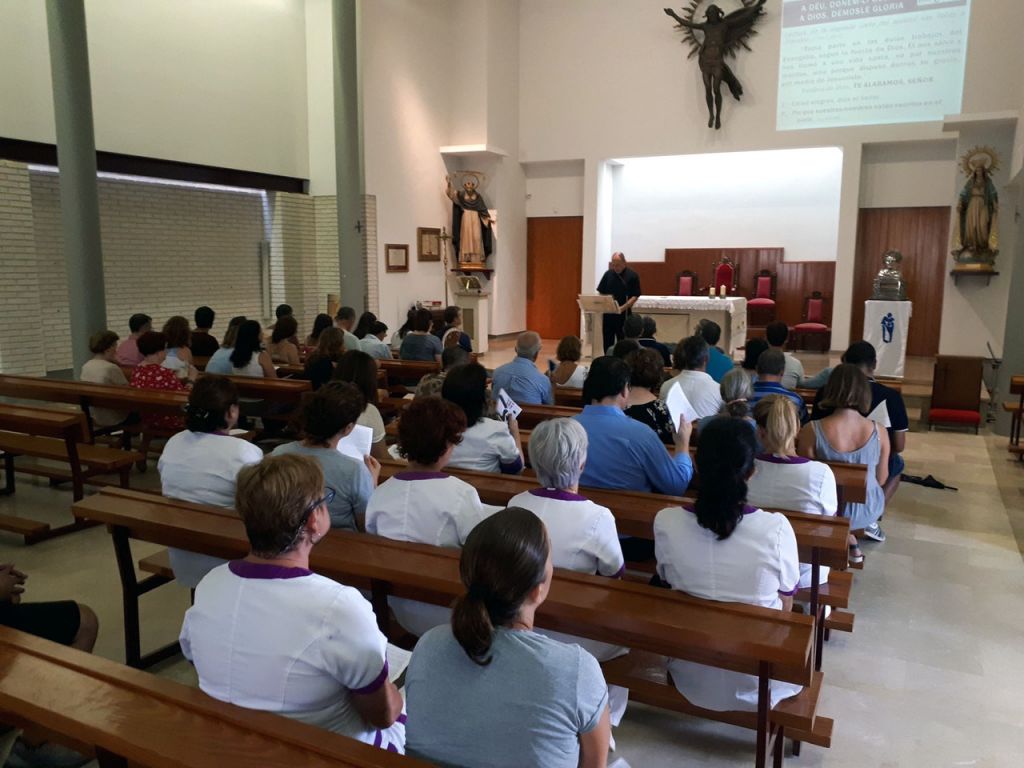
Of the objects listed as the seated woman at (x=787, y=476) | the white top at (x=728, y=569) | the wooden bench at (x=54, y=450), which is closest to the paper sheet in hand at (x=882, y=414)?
the seated woman at (x=787, y=476)

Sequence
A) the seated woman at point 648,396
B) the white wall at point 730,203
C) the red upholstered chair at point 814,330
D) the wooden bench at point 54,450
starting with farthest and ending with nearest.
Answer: the white wall at point 730,203 → the red upholstered chair at point 814,330 → the wooden bench at point 54,450 → the seated woman at point 648,396

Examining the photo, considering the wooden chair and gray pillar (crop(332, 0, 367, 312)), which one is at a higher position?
gray pillar (crop(332, 0, 367, 312))

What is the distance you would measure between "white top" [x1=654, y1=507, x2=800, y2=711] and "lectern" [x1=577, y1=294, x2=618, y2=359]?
7.43m

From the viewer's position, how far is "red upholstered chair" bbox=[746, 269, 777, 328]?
11.9 metres

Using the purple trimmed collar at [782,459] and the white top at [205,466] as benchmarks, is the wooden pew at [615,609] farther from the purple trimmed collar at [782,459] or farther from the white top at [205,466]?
the purple trimmed collar at [782,459]

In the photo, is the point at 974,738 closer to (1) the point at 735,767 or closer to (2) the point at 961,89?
(1) the point at 735,767

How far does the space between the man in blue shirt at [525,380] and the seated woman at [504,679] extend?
327 cm

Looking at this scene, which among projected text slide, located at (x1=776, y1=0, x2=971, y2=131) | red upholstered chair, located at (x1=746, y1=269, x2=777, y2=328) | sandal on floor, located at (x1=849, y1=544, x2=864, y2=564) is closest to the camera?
sandal on floor, located at (x1=849, y1=544, x2=864, y2=564)

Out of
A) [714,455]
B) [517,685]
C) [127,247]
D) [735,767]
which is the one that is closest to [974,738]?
[735,767]

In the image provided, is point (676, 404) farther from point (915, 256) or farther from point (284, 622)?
point (915, 256)

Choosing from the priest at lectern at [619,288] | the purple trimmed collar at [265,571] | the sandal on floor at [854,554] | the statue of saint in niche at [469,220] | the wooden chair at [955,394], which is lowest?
the sandal on floor at [854,554]

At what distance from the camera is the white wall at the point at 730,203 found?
12.1 meters

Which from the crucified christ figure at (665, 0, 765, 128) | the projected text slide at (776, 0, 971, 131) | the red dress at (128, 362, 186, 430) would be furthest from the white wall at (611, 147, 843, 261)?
the red dress at (128, 362, 186, 430)

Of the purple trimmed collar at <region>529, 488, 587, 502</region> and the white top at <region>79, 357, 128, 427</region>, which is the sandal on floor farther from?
the white top at <region>79, 357, 128, 427</region>
